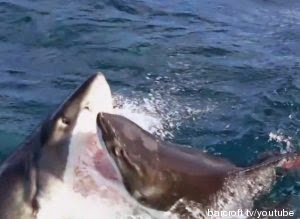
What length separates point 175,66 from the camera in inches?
241

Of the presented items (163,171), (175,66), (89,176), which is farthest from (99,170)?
(175,66)

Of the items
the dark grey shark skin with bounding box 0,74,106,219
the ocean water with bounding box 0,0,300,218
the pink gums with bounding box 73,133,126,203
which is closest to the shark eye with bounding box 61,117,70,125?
the dark grey shark skin with bounding box 0,74,106,219

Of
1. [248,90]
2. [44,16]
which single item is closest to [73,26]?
[44,16]

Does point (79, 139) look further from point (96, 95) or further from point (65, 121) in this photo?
point (96, 95)

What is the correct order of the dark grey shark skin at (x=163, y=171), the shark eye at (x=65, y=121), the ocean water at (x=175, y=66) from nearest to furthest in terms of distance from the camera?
the dark grey shark skin at (x=163, y=171), the shark eye at (x=65, y=121), the ocean water at (x=175, y=66)

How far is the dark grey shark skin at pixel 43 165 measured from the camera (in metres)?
3.17

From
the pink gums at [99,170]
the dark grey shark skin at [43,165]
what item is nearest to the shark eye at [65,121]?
the dark grey shark skin at [43,165]

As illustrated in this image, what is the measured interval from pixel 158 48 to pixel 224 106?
1403 millimetres

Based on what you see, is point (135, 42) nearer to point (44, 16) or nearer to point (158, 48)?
point (158, 48)

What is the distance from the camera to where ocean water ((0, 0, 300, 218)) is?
493cm

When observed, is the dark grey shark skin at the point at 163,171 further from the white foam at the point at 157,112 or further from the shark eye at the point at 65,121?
the white foam at the point at 157,112

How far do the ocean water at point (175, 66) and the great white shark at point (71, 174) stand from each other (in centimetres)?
87

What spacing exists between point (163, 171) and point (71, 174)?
1.32ft

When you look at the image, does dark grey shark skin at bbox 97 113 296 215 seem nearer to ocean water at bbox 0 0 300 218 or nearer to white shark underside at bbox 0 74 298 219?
white shark underside at bbox 0 74 298 219
